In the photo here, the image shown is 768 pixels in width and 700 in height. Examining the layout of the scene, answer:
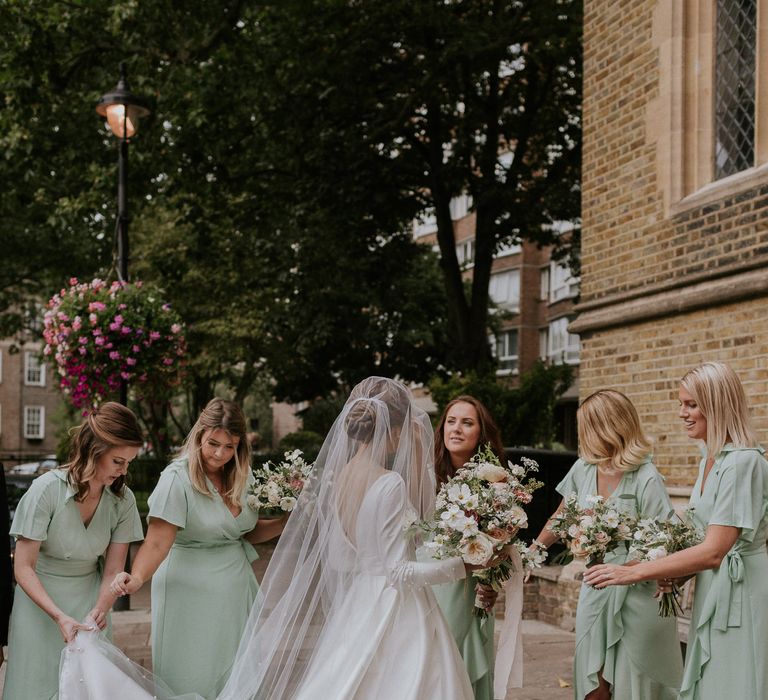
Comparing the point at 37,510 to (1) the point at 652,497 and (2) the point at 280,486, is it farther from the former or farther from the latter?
(1) the point at 652,497

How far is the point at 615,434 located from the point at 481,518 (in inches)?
37.0

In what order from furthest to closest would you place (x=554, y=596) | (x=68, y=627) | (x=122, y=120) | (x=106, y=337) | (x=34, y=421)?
(x=34, y=421) < (x=122, y=120) < (x=106, y=337) < (x=554, y=596) < (x=68, y=627)

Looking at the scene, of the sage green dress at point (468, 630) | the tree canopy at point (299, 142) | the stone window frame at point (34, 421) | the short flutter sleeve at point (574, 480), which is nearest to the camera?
the sage green dress at point (468, 630)

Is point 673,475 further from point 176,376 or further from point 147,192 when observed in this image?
point 147,192

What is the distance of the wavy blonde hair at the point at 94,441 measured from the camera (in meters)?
4.35

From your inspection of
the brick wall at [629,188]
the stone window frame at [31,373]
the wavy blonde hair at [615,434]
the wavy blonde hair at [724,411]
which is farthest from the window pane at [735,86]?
the stone window frame at [31,373]

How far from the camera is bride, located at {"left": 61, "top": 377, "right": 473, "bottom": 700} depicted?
4.29 m

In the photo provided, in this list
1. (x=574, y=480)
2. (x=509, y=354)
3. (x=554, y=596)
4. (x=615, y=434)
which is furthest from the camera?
(x=509, y=354)

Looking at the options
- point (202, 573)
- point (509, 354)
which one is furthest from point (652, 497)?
point (509, 354)

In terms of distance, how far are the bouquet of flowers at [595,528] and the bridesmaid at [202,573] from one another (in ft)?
5.39

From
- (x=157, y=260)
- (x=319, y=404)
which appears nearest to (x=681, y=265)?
(x=157, y=260)

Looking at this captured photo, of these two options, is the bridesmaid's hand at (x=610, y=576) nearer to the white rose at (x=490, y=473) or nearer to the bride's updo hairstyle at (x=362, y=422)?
the white rose at (x=490, y=473)

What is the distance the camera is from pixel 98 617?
4.33m

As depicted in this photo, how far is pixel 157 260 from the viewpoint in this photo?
25203 millimetres
